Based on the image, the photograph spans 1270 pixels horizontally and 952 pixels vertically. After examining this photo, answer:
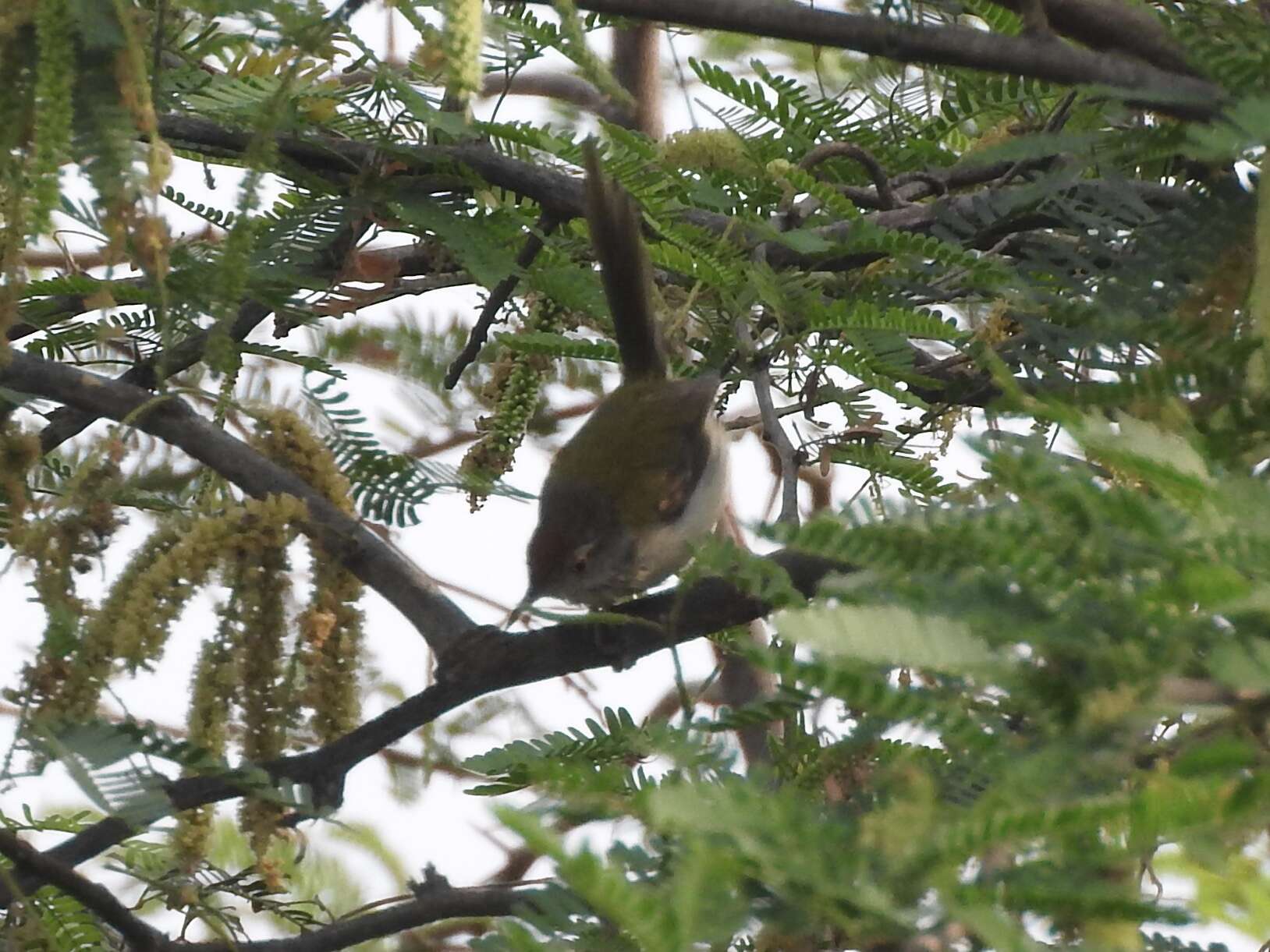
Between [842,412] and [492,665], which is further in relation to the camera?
[842,412]

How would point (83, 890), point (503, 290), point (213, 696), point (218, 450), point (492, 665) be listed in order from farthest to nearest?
point (503, 290) < point (218, 450) < point (492, 665) < point (83, 890) < point (213, 696)

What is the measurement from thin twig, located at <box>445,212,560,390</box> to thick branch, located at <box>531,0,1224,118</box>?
1002mm

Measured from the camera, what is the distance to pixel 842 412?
290 centimetres

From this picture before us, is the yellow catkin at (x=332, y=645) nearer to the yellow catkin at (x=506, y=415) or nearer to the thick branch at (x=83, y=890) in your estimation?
the thick branch at (x=83, y=890)

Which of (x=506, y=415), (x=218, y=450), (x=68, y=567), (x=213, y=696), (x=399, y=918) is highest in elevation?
(x=506, y=415)

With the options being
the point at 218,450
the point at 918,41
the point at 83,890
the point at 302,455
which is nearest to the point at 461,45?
the point at 918,41

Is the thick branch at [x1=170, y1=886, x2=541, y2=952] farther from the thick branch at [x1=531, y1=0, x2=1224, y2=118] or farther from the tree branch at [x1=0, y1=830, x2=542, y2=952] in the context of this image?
the thick branch at [x1=531, y1=0, x2=1224, y2=118]

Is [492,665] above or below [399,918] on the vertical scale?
above

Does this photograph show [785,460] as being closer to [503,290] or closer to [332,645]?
[503,290]

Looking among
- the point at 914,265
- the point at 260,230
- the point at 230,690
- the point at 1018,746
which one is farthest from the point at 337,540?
the point at 1018,746

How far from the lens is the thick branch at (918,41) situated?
1.48 metres

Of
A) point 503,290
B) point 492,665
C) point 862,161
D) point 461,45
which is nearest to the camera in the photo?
point 461,45

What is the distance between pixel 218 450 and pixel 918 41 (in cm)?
125

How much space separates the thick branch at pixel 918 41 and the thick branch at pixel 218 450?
0.94 meters
